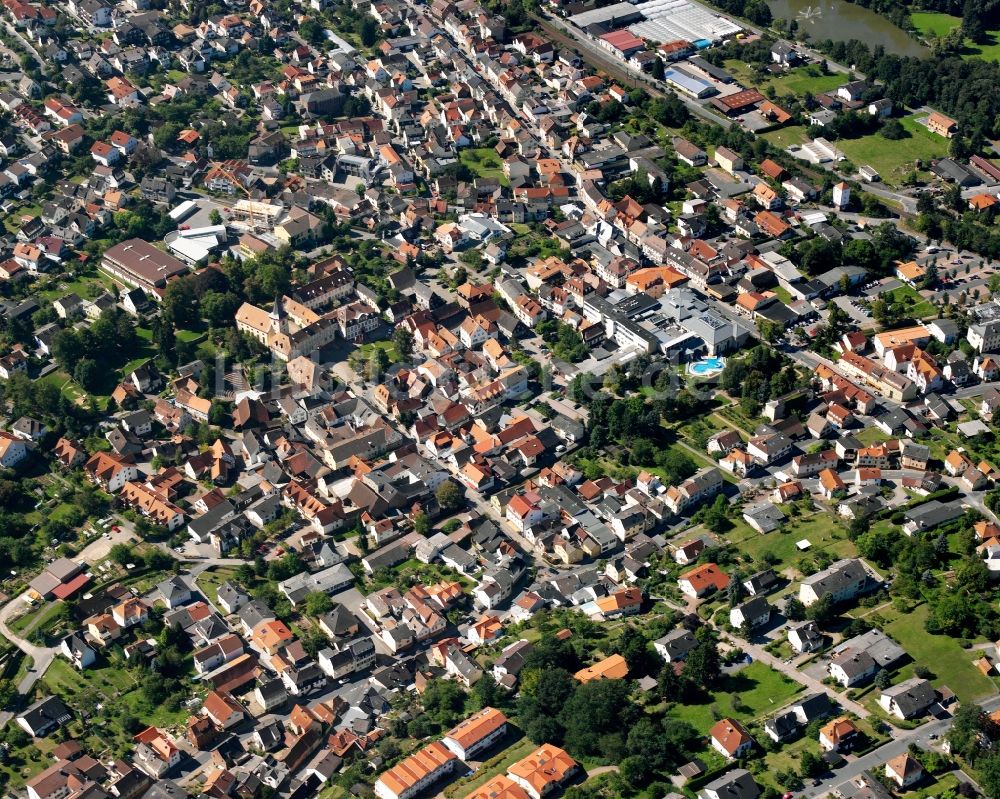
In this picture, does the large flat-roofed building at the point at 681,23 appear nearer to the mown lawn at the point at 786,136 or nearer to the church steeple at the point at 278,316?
the mown lawn at the point at 786,136

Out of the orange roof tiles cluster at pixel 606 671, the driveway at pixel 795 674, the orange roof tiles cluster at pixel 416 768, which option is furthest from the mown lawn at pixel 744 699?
the orange roof tiles cluster at pixel 416 768

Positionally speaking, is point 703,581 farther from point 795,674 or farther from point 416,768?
point 416,768

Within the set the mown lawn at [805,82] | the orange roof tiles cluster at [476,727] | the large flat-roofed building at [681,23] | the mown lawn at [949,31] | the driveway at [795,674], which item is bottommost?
the orange roof tiles cluster at [476,727]

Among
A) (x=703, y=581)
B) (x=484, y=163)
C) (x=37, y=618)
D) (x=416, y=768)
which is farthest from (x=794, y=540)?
(x=484, y=163)

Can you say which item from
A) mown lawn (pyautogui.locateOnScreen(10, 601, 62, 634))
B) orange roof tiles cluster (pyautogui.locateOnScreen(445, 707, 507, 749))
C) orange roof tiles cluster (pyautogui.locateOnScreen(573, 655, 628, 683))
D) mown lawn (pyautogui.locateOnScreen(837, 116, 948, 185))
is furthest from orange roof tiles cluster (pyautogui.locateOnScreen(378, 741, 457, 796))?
mown lawn (pyautogui.locateOnScreen(837, 116, 948, 185))

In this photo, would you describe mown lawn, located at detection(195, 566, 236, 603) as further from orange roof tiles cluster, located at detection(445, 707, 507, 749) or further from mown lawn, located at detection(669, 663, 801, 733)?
mown lawn, located at detection(669, 663, 801, 733)

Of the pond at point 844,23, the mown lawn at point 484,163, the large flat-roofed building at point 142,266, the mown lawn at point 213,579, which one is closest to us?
the mown lawn at point 213,579
